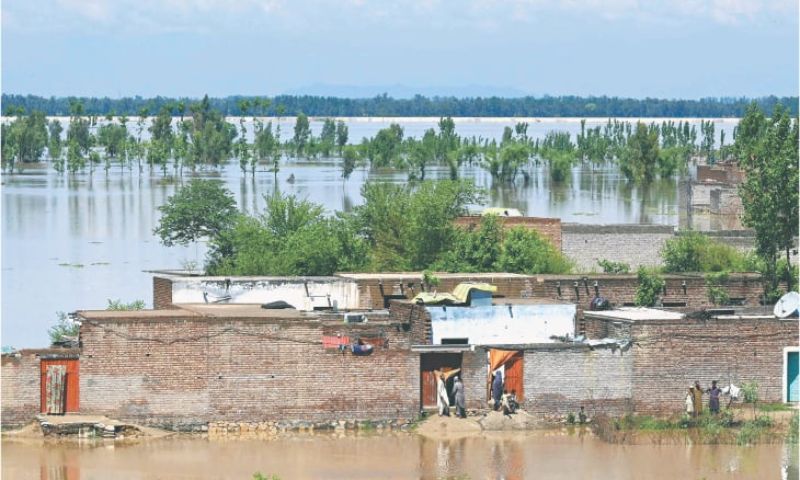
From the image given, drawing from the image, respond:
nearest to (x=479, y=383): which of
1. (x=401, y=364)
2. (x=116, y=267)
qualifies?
(x=401, y=364)

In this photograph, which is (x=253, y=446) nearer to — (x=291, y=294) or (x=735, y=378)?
(x=291, y=294)

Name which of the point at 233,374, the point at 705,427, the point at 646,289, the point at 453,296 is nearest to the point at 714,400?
the point at 705,427

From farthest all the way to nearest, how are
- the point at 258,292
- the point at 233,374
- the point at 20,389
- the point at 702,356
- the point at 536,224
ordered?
the point at 536,224
the point at 258,292
the point at 702,356
the point at 233,374
the point at 20,389

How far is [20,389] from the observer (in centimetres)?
2289

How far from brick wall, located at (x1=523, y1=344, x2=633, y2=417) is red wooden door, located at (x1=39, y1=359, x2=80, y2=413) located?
235 inches

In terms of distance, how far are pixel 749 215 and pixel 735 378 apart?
819 cm

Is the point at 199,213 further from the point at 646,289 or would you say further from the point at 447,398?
the point at 447,398

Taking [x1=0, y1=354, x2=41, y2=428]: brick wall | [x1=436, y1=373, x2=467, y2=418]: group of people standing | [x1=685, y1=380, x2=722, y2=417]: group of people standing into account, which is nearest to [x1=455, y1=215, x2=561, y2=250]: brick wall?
[x1=685, y1=380, x2=722, y2=417]: group of people standing

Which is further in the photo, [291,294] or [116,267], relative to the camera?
[116,267]

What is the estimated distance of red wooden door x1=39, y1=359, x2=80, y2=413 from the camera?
2294 cm

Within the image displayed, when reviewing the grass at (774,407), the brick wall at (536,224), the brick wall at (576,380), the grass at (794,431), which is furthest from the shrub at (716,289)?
the brick wall at (536,224)

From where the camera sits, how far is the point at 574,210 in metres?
77.2

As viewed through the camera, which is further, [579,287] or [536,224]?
[536,224]

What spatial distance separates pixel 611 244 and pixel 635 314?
49.7 ft
